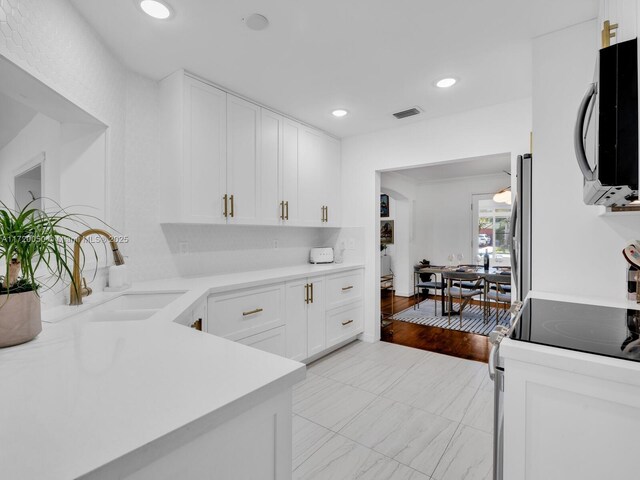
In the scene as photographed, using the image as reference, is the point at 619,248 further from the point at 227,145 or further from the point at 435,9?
the point at 227,145

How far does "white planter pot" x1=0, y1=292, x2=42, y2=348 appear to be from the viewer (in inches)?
36.6

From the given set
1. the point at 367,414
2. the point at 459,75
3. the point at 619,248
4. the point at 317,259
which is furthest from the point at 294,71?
the point at 367,414

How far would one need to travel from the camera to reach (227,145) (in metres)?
2.63

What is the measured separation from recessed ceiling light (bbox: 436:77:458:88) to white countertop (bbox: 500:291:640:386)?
2155mm

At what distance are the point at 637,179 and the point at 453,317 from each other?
4387 millimetres

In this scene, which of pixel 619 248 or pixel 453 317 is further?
pixel 453 317

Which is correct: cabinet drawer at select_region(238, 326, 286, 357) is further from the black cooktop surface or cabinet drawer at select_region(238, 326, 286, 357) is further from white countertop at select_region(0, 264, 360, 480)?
the black cooktop surface

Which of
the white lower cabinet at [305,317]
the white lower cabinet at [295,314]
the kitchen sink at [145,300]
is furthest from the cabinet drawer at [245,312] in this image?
the kitchen sink at [145,300]

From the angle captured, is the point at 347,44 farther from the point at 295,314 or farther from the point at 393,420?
the point at 393,420

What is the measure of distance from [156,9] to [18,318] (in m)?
1.66

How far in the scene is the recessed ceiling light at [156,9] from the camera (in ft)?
5.49

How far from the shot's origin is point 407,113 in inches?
123

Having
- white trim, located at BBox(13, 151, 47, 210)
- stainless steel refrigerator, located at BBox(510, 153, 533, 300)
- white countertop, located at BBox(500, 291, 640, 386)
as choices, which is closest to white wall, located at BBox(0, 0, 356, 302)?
white trim, located at BBox(13, 151, 47, 210)

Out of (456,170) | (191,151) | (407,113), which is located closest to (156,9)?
(191,151)
